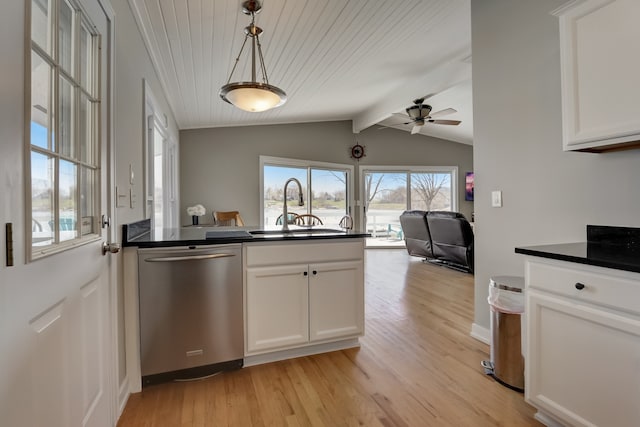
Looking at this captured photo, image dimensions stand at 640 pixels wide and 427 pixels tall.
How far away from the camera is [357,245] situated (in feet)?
7.62

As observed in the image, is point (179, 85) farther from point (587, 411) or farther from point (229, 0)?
point (587, 411)

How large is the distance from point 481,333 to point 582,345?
1.25 m

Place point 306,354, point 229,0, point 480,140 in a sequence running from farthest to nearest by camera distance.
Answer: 1. point 480,140
2. point 306,354
3. point 229,0

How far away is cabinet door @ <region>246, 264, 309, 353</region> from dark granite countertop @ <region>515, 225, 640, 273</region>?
1306 mm

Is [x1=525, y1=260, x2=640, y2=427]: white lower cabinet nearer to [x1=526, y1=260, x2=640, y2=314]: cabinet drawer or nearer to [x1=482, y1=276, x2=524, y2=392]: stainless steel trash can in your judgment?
[x1=526, y1=260, x2=640, y2=314]: cabinet drawer

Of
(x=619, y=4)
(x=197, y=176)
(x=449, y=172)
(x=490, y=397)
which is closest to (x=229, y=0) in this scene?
(x=619, y=4)

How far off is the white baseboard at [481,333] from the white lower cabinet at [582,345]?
86cm

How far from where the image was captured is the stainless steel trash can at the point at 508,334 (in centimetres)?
186

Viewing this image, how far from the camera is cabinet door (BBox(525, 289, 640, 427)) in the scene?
1166mm

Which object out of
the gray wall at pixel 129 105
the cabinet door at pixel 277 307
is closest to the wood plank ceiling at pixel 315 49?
the gray wall at pixel 129 105

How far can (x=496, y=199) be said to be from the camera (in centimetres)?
237

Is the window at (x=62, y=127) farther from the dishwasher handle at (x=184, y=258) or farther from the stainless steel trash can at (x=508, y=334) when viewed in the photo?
the stainless steel trash can at (x=508, y=334)

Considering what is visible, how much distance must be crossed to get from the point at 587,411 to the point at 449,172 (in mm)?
7424

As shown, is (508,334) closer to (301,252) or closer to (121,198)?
(301,252)
